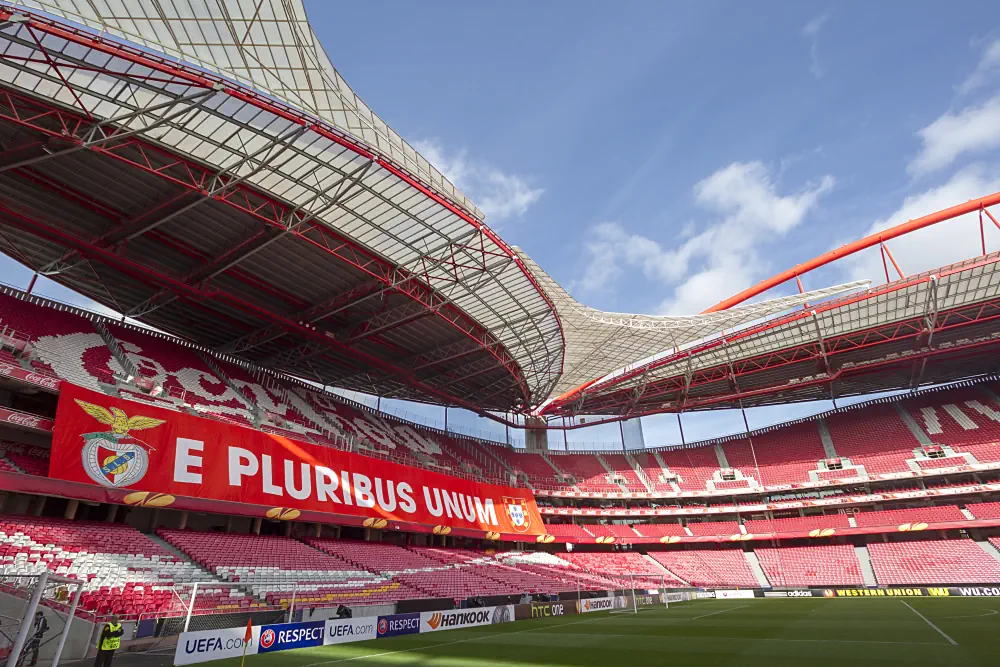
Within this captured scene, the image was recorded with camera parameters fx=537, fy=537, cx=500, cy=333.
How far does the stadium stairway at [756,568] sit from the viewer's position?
4566cm

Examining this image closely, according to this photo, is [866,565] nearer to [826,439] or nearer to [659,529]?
[826,439]

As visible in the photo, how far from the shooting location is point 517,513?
4572cm

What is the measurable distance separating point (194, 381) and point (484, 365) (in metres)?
20.1

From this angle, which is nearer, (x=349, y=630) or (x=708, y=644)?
(x=708, y=644)

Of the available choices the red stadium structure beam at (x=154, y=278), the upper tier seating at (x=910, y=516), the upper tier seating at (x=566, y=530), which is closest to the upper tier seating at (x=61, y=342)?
the red stadium structure beam at (x=154, y=278)

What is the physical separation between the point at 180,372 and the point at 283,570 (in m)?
15.8

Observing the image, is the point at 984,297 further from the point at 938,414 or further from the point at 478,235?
the point at 478,235

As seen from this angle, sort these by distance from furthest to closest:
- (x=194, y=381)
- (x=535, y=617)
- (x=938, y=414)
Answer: (x=938, y=414), (x=194, y=381), (x=535, y=617)

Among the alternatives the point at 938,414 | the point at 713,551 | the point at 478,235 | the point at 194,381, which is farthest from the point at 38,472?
the point at 938,414

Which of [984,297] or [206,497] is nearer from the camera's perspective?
[206,497]

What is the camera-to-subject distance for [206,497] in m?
25.6

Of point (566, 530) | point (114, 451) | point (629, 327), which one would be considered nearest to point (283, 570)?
point (114, 451)

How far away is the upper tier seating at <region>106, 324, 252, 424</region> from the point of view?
3194 centimetres

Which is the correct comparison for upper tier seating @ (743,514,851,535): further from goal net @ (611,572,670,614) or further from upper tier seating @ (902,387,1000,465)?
goal net @ (611,572,670,614)
